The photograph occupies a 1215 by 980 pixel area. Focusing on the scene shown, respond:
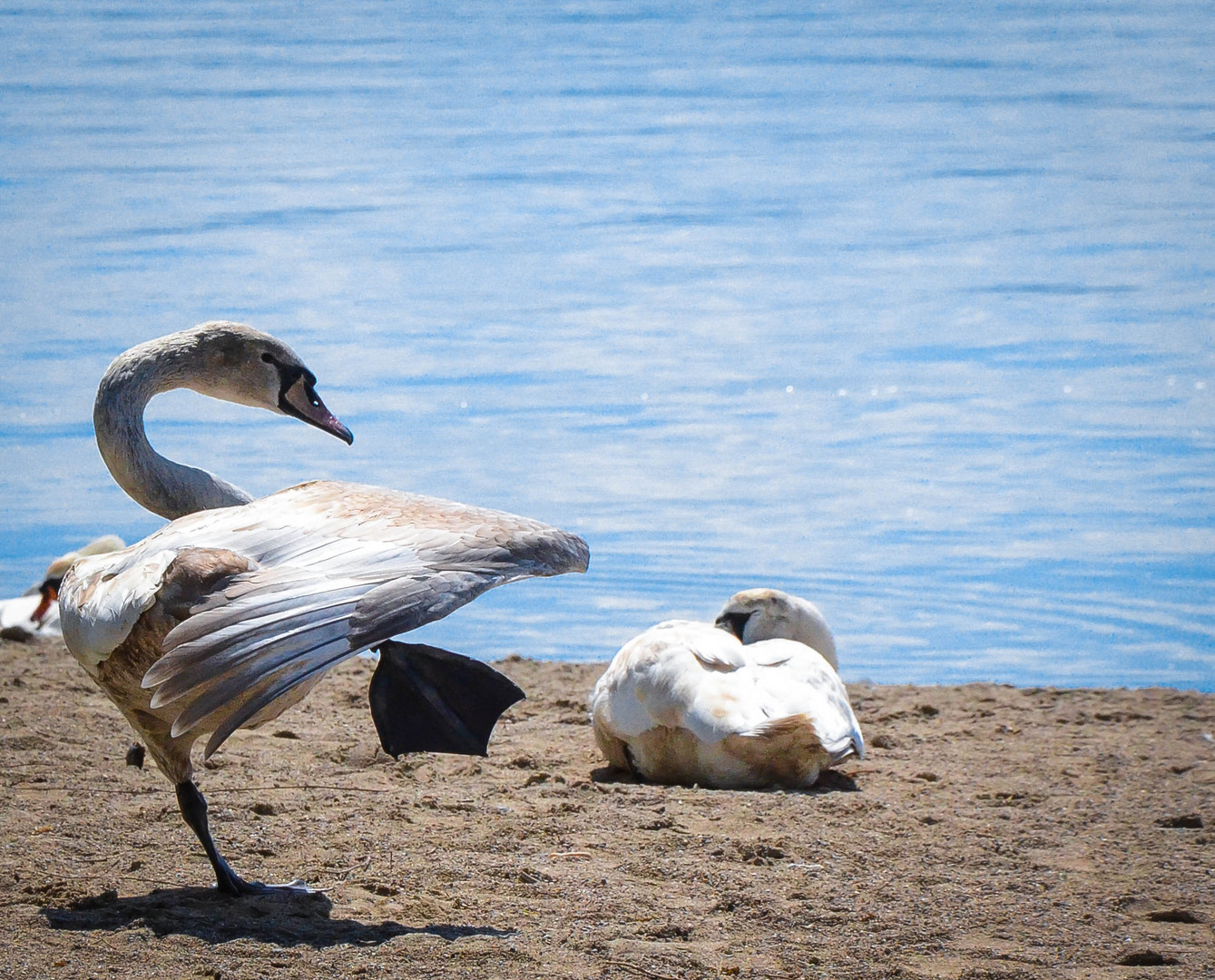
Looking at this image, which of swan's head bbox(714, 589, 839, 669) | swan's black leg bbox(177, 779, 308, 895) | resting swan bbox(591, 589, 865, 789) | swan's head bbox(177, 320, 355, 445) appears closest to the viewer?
swan's black leg bbox(177, 779, 308, 895)

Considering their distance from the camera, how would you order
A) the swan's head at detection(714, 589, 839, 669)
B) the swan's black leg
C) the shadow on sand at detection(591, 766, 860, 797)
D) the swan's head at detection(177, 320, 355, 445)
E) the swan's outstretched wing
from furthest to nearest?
the swan's head at detection(714, 589, 839, 669) < the shadow on sand at detection(591, 766, 860, 797) < the swan's head at detection(177, 320, 355, 445) < the swan's black leg < the swan's outstretched wing

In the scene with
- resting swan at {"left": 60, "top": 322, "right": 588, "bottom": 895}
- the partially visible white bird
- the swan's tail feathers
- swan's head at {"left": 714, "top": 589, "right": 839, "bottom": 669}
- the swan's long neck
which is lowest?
the partially visible white bird

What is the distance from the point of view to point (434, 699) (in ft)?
11.7

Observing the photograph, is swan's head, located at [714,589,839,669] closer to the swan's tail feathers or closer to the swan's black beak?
the swan's black beak

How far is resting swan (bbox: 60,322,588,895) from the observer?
9.69 ft

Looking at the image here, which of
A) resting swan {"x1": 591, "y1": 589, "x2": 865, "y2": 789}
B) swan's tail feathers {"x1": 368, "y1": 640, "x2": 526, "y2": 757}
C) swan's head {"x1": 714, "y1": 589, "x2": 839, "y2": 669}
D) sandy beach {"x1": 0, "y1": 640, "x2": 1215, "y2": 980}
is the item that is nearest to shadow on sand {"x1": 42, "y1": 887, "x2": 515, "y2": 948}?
sandy beach {"x1": 0, "y1": 640, "x2": 1215, "y2": 980}

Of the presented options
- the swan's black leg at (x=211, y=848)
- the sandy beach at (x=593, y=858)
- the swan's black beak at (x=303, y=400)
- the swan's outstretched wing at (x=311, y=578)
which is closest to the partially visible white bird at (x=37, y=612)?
the sandy beach at (x=593, y=858)

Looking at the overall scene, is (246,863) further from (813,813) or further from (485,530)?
(813,813)

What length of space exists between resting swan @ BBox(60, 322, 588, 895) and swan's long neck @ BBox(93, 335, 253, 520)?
585mm

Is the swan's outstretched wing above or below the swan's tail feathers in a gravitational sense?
above

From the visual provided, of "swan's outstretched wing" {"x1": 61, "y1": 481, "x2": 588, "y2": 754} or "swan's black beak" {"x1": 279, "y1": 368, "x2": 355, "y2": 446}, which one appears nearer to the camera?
"swan's outstretched wing" {"x1": 61, "y1": 481, "x2": 588, "y2": 754}

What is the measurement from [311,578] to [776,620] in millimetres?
3213

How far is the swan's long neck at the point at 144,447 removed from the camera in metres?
4.50

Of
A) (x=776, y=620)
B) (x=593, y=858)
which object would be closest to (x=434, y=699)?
(x=593, y=858)
